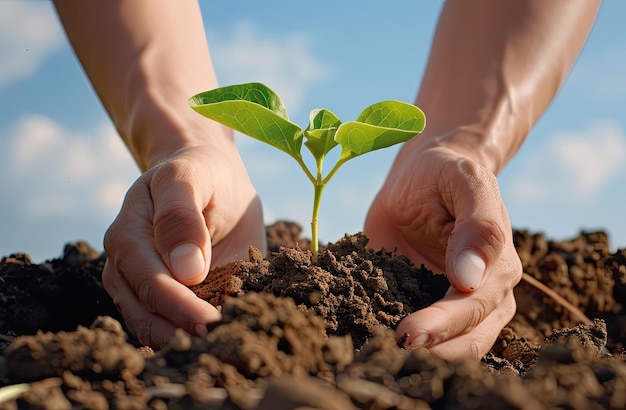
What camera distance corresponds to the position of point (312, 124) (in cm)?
201

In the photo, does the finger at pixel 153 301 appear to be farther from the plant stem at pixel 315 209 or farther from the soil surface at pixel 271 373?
the plant stem at pixel 315 209

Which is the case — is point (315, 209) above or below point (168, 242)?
above

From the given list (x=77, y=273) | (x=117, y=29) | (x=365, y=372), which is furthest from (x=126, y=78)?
(x=365, y=372)

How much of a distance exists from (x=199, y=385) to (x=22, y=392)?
0.96 feet

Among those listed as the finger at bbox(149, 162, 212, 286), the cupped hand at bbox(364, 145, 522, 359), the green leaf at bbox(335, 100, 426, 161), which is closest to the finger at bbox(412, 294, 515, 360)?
the cupped hand at bbox(364, 145, 522, 359)

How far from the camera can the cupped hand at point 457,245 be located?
1869mm

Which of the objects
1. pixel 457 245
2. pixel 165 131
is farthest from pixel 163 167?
pixel 457 245

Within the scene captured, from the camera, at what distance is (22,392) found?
1026 millimetres

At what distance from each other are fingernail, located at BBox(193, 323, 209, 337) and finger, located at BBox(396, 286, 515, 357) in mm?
509

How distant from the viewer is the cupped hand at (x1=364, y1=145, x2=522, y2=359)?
6.13ft

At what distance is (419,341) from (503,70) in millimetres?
1719

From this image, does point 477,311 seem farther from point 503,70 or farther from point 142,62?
point 142,62

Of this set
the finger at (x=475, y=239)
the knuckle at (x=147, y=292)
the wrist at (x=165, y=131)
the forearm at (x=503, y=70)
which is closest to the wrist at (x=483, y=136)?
the forearm at (x=503, y=70)

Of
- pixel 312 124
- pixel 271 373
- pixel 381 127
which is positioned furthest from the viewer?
pixel 312 124
